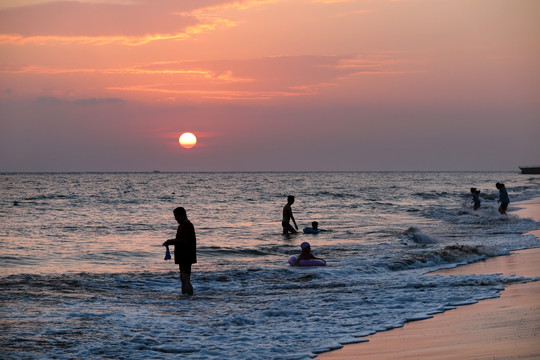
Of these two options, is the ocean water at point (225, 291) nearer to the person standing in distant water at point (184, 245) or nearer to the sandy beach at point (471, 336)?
the sandy beach at point (471, 336)

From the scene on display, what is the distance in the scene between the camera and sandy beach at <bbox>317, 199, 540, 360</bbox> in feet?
23.8

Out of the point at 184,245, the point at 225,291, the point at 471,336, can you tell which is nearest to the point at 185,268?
the point at 184,245

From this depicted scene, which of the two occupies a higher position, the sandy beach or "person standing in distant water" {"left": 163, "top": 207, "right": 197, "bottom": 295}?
"person standing in distant water" {"left": 163, "top": 207, "right": 197, "bottom": 295}

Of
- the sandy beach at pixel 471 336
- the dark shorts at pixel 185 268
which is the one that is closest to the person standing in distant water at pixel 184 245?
the dark shorts at pixel 185 268

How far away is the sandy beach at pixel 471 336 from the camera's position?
23.8 ft

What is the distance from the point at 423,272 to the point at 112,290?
7.29 m

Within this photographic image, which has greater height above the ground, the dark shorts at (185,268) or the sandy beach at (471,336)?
the dark shorts at (185,268)

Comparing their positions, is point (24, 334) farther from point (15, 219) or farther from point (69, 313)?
point (15, 219)

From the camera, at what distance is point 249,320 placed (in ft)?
32.0

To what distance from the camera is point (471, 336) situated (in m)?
8.02

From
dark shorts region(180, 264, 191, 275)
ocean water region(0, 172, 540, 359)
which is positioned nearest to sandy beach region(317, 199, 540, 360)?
ocean water region(0, 172, 540, 359)

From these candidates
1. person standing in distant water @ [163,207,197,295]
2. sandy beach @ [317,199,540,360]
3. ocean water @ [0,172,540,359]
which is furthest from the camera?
person standing in distant water @ [163,207,197,295]

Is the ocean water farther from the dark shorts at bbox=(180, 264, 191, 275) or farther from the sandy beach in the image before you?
the dark shorts at bbox=(180, 264, 191, 275)

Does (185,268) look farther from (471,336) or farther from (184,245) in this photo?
(471,336)
